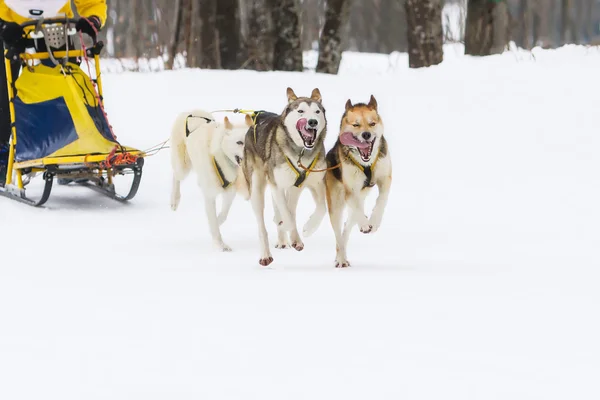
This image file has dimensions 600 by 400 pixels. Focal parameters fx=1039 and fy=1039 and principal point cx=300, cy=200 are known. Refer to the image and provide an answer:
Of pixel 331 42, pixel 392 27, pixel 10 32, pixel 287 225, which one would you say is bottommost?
pixel 287 225

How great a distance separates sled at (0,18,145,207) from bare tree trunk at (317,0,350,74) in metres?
7.61

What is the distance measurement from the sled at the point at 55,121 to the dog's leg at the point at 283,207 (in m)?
2.34

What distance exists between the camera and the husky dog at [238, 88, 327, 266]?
547 centimetres

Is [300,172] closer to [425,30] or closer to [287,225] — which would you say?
[287,225]

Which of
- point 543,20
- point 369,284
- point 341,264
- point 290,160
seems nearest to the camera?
point 369,284

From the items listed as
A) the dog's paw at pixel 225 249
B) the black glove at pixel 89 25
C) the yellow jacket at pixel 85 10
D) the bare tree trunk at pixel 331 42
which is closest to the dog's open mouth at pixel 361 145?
the dog's paw at pixel 225 249

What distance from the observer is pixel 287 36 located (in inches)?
595

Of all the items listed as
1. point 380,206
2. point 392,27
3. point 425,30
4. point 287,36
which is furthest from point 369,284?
point 392,27

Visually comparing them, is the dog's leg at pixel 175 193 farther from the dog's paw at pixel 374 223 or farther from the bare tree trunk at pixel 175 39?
the bare tree trunk at pixel 175 39

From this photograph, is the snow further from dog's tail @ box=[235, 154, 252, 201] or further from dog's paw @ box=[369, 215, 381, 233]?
dog's tail @ box=[235, 154, 252, 201]

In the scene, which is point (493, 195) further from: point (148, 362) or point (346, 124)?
point (148, 362)

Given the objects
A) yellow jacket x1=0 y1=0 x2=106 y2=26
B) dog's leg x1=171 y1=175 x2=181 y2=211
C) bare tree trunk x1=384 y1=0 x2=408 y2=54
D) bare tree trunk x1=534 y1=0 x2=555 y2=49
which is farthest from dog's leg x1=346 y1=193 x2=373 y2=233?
bare tree trunk x1=534 y1=0 x2=555 y2=49

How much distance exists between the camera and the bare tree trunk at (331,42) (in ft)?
51.0

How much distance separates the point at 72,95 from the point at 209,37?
7.00m
